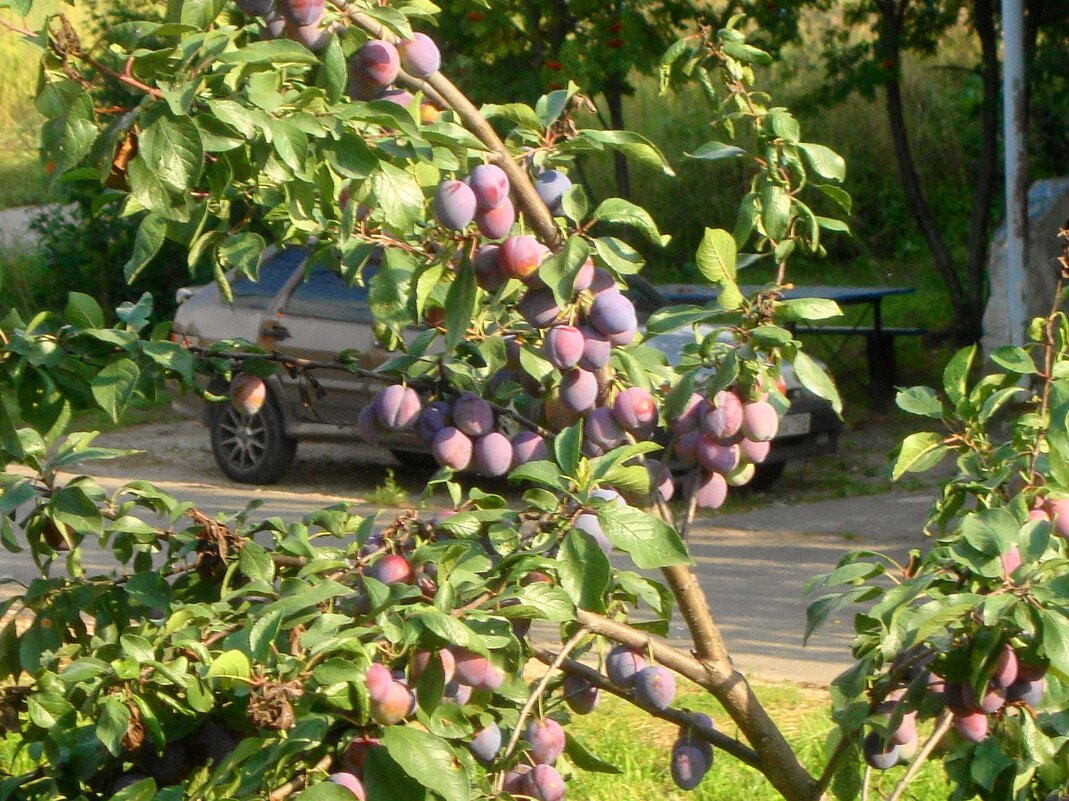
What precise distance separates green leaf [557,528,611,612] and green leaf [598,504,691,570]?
26 millimetres

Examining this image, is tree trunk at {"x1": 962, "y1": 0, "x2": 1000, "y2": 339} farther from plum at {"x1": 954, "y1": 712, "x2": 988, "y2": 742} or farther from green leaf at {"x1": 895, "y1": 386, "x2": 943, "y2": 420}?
plum at {"x1": 954, "y1": 712, "x2": 988, "y2": 742}

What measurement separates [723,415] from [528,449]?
290mm

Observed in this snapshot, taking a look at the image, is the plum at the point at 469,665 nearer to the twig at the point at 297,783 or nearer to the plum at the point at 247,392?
the twig at the point at 297,783

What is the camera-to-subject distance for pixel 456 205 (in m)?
1.66

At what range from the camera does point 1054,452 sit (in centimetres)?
188

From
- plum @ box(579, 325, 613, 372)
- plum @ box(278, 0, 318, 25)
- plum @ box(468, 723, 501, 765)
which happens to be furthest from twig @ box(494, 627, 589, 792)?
plum @ box(278, 0, 318, 25)

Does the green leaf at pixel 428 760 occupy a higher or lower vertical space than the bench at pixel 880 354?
higher

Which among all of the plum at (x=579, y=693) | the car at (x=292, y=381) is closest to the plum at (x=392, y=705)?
the plum at (x=579, y=693)

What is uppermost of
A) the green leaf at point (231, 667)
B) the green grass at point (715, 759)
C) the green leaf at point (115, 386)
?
the green leaf at point (115, 386)

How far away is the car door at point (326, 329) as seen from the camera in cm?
879

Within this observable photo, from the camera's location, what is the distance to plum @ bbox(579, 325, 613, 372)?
181 cm

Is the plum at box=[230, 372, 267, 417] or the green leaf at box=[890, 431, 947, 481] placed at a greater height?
the plum at box=[230, 372, 267, 417]

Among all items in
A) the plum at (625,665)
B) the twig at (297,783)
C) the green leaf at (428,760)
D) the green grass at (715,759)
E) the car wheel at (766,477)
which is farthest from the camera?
the car wheel at (766,477)

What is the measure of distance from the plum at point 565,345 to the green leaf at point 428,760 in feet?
1.69
